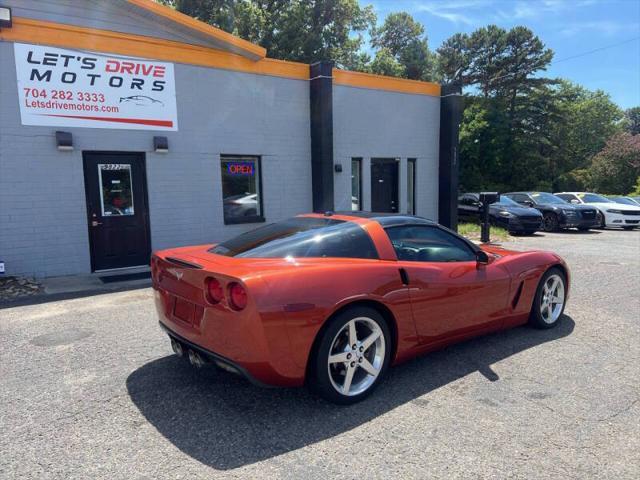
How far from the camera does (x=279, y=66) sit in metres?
10.5

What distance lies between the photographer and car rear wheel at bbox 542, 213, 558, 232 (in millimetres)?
16431

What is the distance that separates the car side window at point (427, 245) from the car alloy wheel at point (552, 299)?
3.95 feet

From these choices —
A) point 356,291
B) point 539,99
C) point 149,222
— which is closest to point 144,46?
point 149,222

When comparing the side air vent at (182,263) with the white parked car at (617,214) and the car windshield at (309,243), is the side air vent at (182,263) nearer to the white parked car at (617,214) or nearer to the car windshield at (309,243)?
the car windshield at (309,243)

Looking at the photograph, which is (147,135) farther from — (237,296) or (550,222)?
(550,222)

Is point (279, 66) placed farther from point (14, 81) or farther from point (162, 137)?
point (14, 81)

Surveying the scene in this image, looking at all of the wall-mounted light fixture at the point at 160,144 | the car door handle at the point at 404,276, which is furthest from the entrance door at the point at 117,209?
the car door handle at the point at 404,276

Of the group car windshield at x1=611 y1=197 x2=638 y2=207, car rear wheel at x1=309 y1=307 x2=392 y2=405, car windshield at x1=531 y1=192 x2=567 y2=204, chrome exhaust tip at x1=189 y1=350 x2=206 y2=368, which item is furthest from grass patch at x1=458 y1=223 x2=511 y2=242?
chrome exhaust tip at x1=189 y1=350 x2=206 y2=368

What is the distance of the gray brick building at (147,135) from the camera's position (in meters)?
7.89

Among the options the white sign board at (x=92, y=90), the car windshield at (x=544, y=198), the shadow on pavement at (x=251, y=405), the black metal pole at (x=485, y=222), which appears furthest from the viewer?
the car windshield at (x=544, y=198)

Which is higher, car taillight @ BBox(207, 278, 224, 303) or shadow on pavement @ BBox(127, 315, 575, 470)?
car taillight @ BBox(207, 278, 224, 303)

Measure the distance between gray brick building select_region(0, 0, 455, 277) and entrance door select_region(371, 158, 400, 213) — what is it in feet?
2.14

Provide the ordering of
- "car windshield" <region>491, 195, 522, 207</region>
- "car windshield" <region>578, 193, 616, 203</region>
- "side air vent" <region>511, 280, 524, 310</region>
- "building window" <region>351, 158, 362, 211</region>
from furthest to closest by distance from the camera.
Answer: "car windshield" <region>578, 193, 616, 203</region>
"car windshield" <region>491, 195, 522, 207</region>
"building window" <region>351, 158, 362, 211</region>
"side air vent" <region>511, 280, 524, 310</region>

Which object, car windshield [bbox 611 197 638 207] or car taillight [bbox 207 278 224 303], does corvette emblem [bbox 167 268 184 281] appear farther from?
car windshield [bbox 611 197 638 207]
